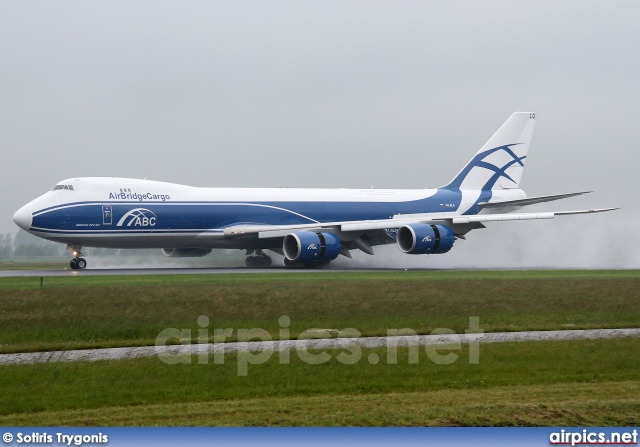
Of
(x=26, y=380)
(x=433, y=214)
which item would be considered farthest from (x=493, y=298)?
(x=433, y=214)

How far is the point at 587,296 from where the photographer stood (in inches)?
1211

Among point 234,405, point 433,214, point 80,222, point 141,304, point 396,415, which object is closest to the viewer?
point 396,415

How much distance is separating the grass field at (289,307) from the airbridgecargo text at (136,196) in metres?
11.6

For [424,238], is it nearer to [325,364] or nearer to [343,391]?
[325,364]

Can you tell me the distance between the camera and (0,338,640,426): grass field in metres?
15.3

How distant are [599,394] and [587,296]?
13907 mm

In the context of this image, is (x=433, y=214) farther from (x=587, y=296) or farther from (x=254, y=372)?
(x=254, y=372)

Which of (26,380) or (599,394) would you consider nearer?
(599,394)

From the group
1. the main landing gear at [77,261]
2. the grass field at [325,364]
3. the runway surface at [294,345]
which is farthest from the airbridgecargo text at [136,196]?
the runway surface at [294,345]

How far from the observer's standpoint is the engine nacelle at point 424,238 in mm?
46125

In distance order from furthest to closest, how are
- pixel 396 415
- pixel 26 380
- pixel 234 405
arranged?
pixel 26 380 → pixel 234 405 → pixel 396 415

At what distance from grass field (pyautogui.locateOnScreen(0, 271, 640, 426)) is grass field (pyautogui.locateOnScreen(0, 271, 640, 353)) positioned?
2.4 inches

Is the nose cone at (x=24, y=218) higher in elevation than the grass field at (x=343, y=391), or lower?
higher

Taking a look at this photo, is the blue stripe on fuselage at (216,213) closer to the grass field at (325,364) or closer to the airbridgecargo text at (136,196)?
the airbridgecargo text at (136,196)
